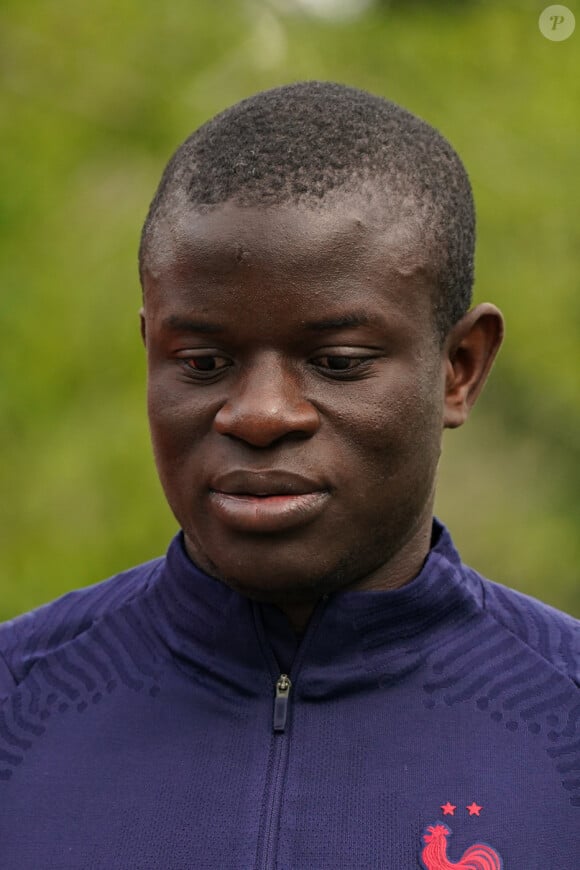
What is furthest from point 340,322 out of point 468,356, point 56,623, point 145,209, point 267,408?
point 145,209

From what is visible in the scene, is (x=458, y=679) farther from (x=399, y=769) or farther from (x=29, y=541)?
(x=29, y=541)

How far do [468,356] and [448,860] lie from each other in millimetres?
947

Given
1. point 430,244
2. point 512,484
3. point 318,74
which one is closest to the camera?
point 430,244

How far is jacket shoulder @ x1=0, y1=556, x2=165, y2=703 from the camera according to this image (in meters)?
2.72

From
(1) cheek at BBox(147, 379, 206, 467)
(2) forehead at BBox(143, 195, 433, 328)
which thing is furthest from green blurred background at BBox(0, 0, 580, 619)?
(2) forehead at BBox(143, 195, 433, 328)

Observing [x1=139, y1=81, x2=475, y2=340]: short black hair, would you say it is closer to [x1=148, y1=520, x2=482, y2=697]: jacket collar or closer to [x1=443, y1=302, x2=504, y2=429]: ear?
[x1=443, y1=302, x2=504, y2=429]: ear

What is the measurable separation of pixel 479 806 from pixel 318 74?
499cm

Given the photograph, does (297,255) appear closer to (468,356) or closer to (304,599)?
(468,356)

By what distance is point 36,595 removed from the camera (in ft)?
20.9

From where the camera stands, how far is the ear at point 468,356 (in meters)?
2.70

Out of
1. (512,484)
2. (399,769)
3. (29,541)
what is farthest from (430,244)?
(512,484)

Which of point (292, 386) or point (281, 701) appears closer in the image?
point (292, 386)

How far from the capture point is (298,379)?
7.88ft

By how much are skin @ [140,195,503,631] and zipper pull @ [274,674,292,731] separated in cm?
14
